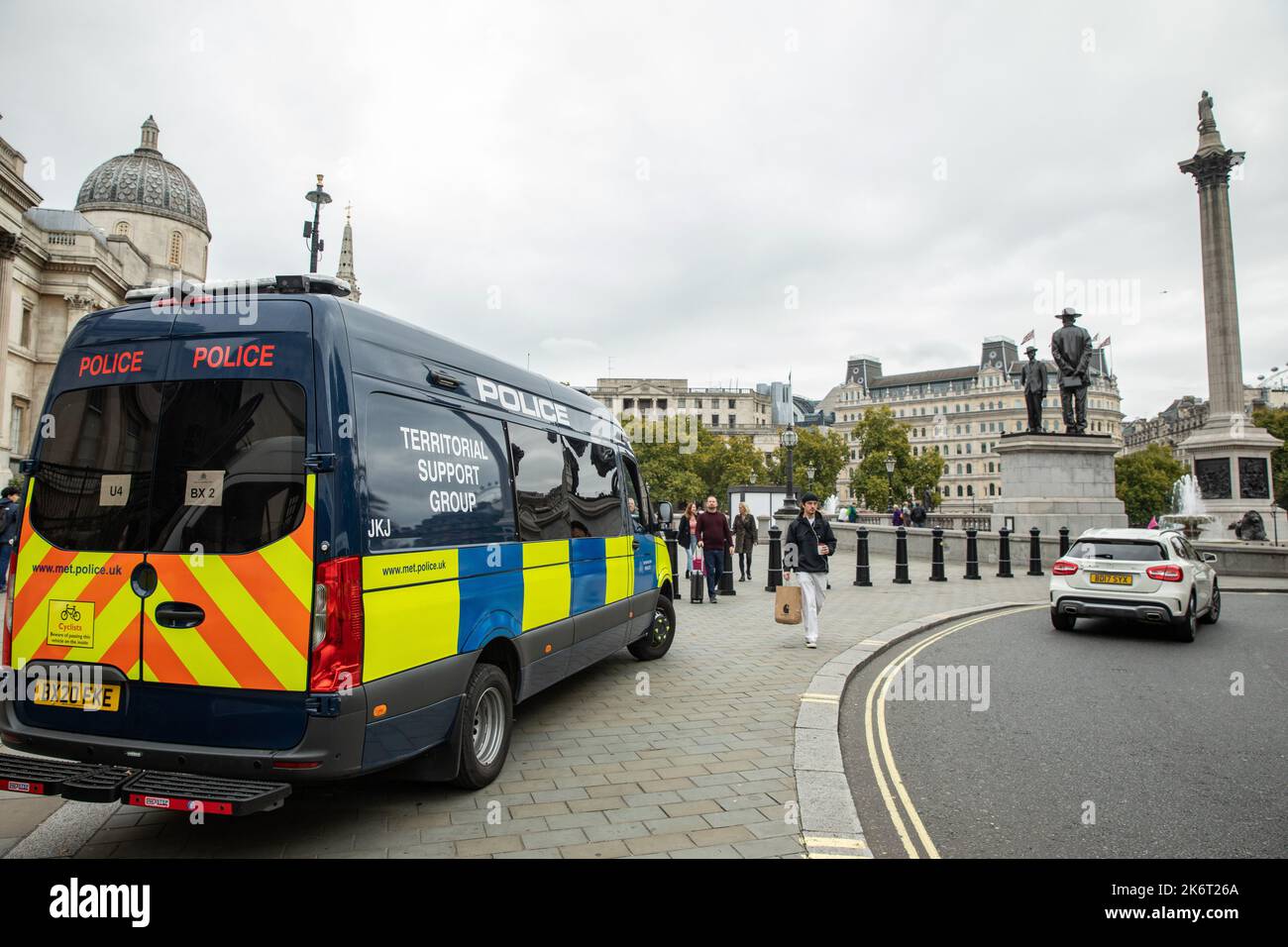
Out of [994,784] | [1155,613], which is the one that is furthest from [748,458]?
[994,784]

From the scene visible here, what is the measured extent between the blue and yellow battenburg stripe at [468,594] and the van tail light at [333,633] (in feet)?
0.25

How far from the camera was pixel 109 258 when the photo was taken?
53.2 m

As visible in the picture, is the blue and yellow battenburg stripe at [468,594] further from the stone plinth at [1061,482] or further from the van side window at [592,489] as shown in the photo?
the stone plinth at [1061,482]

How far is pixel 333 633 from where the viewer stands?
11.8 ft

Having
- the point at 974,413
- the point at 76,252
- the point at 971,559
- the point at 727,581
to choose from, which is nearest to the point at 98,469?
the point at 727,581

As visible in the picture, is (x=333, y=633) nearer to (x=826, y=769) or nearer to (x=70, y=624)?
(x=70, y=624)

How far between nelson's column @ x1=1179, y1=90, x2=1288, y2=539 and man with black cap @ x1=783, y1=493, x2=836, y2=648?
950 inches

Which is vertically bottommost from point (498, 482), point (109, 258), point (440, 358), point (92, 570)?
point (92, 570)

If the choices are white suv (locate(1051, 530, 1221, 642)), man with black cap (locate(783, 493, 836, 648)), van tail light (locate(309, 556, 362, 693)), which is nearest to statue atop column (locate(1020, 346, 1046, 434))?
white suv (locate(1051, 530, 1221, 642))

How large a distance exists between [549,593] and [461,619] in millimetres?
1342

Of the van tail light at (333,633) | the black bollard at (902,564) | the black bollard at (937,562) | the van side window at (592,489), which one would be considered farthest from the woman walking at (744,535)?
the van tail light at (333,633)

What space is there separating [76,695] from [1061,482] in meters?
24.4

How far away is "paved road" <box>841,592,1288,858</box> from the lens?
4.15 meters
